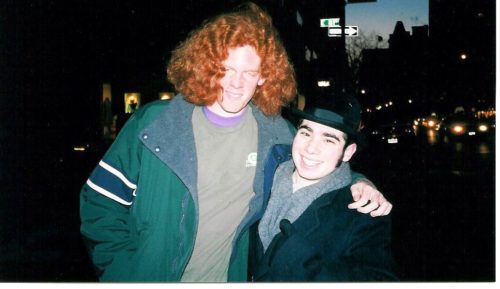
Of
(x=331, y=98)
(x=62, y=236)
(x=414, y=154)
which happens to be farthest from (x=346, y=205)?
(x=414, y=154)

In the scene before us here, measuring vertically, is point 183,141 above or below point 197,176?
above

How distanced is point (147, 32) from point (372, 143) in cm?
1358

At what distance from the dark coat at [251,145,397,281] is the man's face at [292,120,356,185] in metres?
0.15

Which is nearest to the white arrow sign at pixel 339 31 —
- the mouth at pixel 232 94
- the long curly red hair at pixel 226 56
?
the long curly red hair at pixel 226 56

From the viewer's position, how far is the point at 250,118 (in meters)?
2.78

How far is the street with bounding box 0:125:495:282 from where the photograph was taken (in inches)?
203

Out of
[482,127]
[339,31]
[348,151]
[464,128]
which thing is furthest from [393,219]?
[464,128]

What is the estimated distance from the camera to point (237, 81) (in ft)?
8.48

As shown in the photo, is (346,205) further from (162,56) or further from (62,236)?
(162,56)

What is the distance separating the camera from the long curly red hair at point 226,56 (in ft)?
8.63

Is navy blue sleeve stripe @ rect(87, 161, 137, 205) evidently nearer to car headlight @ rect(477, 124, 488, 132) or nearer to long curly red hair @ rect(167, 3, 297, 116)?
long curly red hair @ rect(167, 3, 297, 116)

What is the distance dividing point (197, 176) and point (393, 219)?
5836 mm

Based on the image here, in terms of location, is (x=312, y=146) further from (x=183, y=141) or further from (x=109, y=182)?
(x=109, y=182)

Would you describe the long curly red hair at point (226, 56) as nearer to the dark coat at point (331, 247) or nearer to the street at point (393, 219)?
the dark coat at point (331, 247)
